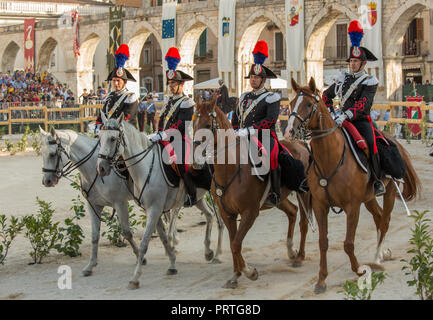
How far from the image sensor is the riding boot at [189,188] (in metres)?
7.44

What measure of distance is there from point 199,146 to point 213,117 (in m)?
0.33

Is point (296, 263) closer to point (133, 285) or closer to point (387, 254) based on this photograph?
point (387, 254)

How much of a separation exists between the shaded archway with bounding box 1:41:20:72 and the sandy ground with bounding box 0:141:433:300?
124 ft

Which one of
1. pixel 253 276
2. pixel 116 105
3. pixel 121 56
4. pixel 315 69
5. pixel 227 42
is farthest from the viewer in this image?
pixel 227 42

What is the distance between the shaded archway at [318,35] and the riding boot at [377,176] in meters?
20.9

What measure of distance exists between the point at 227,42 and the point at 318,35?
444 cm

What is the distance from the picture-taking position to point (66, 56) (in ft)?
132

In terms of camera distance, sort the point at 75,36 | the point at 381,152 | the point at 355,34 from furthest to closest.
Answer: the point at 75,36 → the point at 355,34 → the point at 381,152

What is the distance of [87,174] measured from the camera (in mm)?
7559

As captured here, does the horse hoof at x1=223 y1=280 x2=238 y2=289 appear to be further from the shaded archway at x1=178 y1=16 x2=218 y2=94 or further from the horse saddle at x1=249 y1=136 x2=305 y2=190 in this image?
the shaded archway at x1=178 y1=16 x2=218 y2=94

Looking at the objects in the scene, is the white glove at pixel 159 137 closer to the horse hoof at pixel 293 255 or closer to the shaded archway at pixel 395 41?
the horse hoof at pixel 293 255

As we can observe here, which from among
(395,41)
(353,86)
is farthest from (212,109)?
(395,41)

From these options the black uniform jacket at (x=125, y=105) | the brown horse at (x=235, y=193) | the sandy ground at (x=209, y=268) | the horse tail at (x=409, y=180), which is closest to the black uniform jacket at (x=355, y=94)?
the horse tail at (x=409, y=180)

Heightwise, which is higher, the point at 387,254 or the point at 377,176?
the point at 377,176
